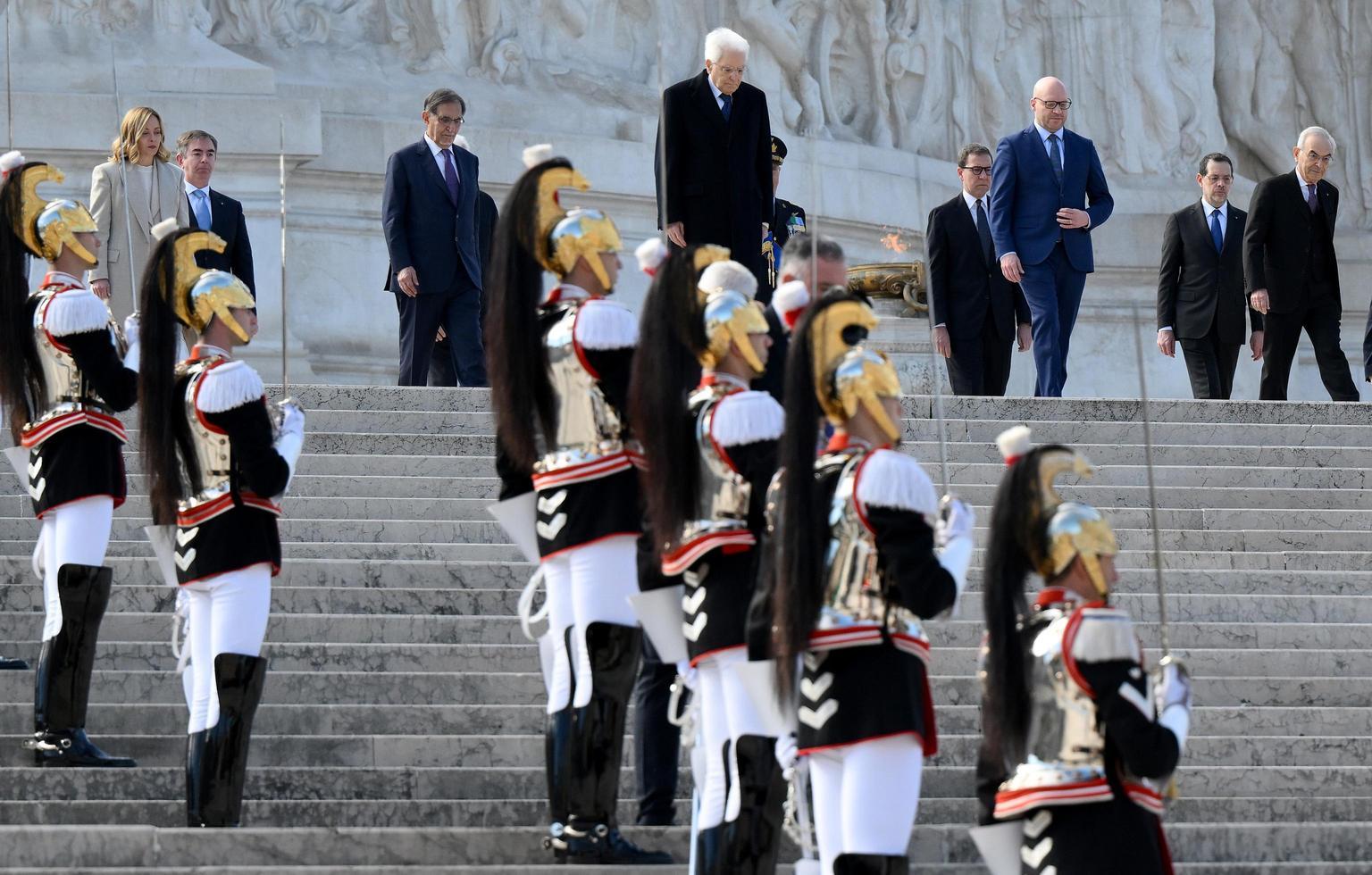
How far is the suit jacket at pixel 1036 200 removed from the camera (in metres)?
12.7

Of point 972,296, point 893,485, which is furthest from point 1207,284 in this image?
point 893,485

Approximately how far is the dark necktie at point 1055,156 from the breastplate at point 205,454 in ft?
21.5

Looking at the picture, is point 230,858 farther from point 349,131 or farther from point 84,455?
point 349,131

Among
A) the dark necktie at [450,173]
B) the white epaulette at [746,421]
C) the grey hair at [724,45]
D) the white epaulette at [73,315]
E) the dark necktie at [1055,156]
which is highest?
the dark necktie at [1055,156]

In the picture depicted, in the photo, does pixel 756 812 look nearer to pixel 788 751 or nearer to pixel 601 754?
pixel 788 751

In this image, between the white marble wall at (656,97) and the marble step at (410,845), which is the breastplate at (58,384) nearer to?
the marble step at (410,845)

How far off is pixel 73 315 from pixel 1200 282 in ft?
23.6

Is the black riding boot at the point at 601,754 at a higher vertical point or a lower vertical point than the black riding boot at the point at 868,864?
higher

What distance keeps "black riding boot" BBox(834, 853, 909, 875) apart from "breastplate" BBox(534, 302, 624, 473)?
1.57m

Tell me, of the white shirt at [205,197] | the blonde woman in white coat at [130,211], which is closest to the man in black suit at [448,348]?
the white shirt at [205,197]

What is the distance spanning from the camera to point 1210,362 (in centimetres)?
1362

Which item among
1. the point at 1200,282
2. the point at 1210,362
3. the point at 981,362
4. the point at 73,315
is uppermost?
the point at 1200,282

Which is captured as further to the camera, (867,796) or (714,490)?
(714,490)

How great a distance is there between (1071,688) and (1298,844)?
7.00ft
